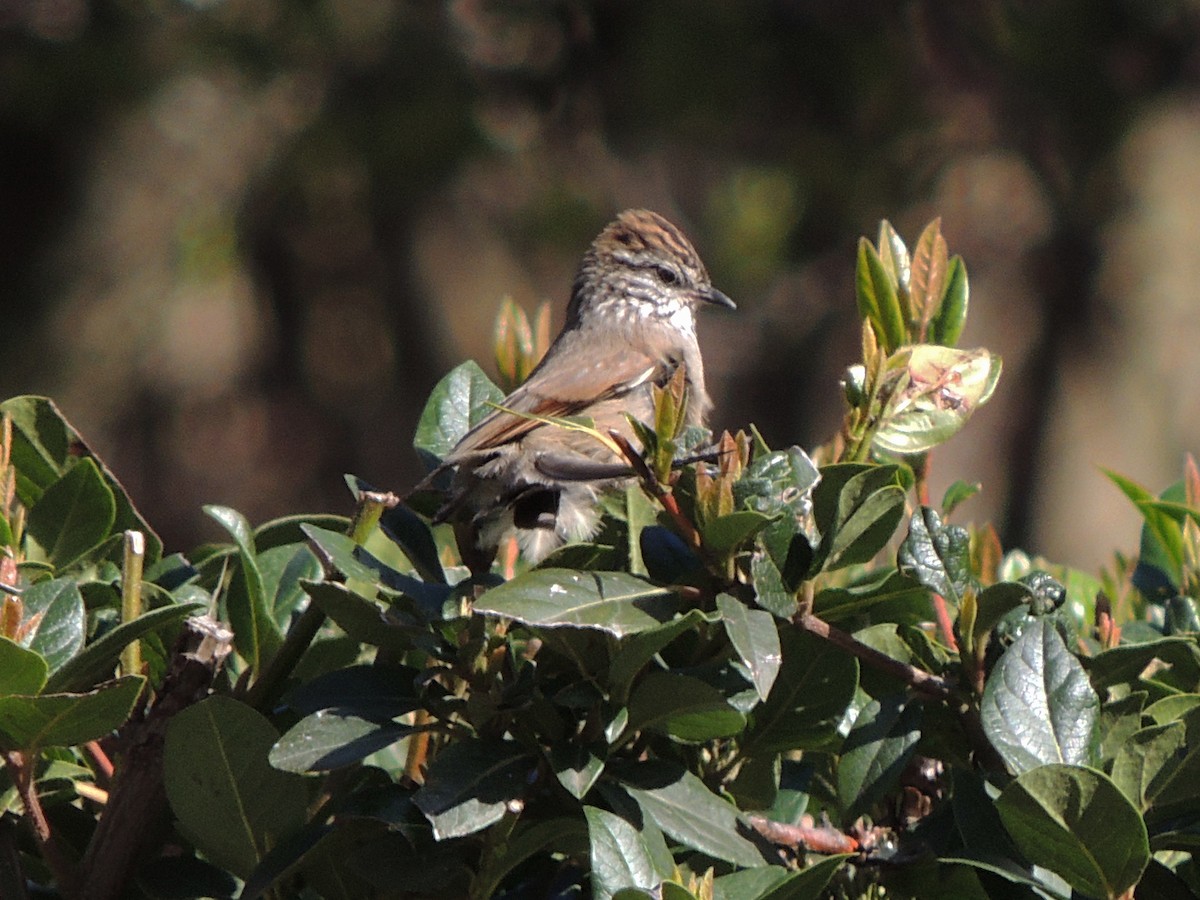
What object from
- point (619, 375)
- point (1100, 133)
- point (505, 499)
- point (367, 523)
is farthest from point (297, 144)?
point (367, 523)

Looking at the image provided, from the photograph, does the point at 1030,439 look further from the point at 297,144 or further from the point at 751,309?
the point at 297,144

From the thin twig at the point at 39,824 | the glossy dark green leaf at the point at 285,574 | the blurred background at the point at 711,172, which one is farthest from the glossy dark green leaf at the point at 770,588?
the blurred background at the point at 711,172

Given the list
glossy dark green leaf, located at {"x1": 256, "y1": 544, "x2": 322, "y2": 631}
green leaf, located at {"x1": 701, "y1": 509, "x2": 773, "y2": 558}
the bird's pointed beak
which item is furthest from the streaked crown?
green leaf, located at {"x1": 701, "y1": 509, "x2": 773, "y2": 558}

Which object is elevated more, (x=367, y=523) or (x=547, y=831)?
(x=367, y=523)

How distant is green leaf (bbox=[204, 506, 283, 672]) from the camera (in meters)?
1.78

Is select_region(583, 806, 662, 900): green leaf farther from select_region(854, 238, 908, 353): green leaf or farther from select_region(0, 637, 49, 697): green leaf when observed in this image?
select_region(854, 238, 908, 353): green leaf

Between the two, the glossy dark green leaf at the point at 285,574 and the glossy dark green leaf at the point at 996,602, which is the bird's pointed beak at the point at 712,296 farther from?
the glossy dark green leaf at the point at 996,602

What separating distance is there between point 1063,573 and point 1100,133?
641cm

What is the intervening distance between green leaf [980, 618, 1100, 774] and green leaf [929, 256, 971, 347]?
1.86ft

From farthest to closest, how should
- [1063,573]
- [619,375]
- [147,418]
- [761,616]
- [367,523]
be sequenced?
[147,418] < [619,375] < [1063,573] < [367,523] < [761,616]

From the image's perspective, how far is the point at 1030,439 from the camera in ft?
28.8

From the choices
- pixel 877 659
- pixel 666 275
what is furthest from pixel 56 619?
pixel 666 275

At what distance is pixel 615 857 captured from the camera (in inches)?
56.0

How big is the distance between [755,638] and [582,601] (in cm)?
17
